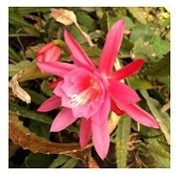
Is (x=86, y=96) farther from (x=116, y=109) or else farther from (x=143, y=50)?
(x=143, y=50)

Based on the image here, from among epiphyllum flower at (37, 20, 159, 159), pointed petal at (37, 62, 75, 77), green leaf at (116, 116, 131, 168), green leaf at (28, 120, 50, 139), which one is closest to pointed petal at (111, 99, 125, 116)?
epiphyllum flower at (37, 20, 159, 159)

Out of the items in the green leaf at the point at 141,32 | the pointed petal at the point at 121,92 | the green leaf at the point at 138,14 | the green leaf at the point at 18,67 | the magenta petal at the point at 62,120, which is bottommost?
the magenta petal at the point at 62,120

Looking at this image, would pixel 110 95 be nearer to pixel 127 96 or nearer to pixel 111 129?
pixel 127 96

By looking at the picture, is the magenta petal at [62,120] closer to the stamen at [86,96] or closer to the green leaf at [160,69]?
the stamen at [86,96]

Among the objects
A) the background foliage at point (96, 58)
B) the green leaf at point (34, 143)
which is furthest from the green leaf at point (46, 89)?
the green leaf at point (34, 143)

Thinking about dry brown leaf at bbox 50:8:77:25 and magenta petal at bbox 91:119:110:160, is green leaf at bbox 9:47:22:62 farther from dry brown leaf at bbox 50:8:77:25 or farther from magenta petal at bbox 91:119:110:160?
magenta petal at bbox 91:119:110:160

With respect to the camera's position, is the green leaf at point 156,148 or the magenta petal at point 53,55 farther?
the green leaf at point 156,148
